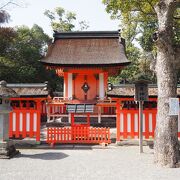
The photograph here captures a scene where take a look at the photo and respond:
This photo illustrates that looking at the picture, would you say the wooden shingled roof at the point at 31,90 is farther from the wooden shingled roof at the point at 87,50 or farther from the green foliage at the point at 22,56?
the green foliage at the point at 22,56

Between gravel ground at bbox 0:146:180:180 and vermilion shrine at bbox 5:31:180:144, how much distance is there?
204 centimetres

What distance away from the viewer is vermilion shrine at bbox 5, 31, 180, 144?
15.0 metres

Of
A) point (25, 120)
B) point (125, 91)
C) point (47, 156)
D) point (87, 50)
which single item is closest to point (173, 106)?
point (125, 91)

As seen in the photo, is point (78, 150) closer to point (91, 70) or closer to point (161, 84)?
point (161, 84)

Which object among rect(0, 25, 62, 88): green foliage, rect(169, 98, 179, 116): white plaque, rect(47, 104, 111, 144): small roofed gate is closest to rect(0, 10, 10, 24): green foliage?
rect(0, 25, 62, 88): green foliage

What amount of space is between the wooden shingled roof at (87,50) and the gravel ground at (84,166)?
1067 cm

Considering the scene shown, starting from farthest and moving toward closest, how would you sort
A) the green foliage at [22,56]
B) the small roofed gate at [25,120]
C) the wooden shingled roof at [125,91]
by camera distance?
1. the green foliage at [22,56]
2. the small roofed gate at [25,120]
3. the wooden shingled roof at [125,91]

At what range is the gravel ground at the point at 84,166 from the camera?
8.63 meters

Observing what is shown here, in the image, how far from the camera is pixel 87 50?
82.0 feet

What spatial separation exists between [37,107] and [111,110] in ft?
30.6

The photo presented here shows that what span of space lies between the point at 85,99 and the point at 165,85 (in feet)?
43.5

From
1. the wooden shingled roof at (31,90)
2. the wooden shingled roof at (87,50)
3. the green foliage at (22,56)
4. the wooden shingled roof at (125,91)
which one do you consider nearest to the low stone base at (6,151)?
the wooden shingled roof at (31,90)

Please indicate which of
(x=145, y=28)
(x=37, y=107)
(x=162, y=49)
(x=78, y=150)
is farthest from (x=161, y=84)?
(x=145, y=28)

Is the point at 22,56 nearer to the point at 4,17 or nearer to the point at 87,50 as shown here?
the point at 4,17
